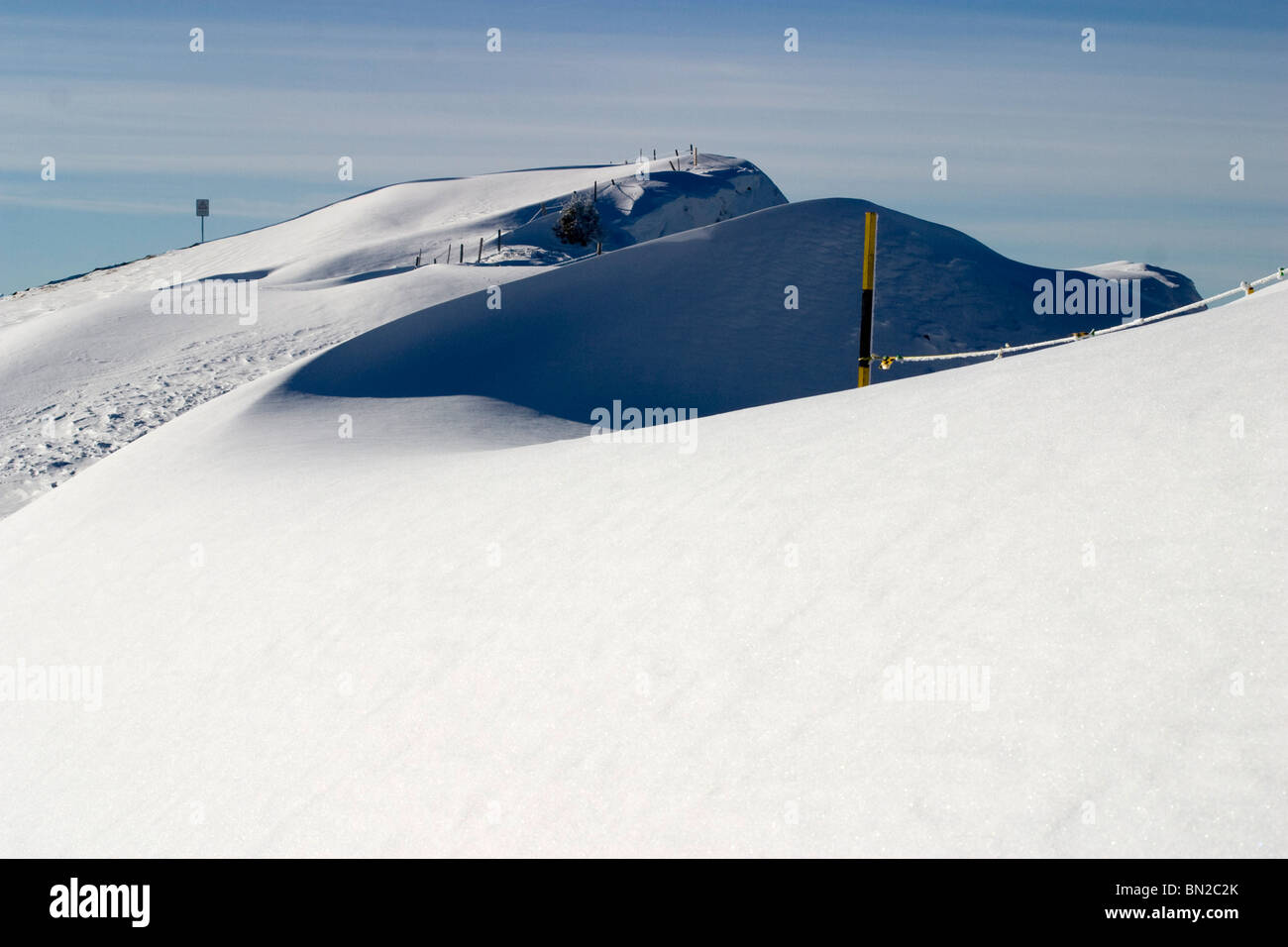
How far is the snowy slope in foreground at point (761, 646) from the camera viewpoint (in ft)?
13.5

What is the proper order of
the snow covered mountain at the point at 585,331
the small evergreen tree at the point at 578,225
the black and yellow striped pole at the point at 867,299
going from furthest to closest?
the small evergreen tree at the point at 578,225
the snow covered mountain at the point at 585,331
the black and yellow striped pole at the point at 867,299

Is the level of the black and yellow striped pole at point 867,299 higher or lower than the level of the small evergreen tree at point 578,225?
lower

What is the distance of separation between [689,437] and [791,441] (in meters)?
1.32

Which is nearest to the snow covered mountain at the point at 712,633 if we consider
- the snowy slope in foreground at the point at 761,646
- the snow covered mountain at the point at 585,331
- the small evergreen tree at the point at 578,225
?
the snowy slope in foreground at the point at 761,646

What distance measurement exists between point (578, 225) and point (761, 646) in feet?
128

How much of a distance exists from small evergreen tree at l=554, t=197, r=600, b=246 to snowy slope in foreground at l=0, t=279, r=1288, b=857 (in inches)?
1357

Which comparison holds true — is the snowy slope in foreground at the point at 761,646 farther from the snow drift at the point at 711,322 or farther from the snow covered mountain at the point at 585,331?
the snow covered mountain at the point at 585,331

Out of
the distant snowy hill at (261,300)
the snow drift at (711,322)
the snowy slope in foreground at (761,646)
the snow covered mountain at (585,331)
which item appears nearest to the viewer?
the snowy slope in foreground at (761,646)

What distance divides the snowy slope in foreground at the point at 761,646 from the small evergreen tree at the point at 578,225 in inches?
1357

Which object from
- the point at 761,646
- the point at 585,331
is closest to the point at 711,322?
the point at 585,331

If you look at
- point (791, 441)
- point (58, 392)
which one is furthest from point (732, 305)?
point (791, 441)

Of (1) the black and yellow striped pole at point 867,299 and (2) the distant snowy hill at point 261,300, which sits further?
(2) the distant snowy hill at point 261,300

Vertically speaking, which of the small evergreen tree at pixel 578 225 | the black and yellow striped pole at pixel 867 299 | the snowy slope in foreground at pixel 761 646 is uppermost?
the small evergreen tree at pixel 578 225

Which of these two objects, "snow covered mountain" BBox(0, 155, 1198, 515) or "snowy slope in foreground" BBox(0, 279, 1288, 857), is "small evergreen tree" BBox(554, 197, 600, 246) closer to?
"snow covered mountain" BBox(0, 155, 1198, 515)
